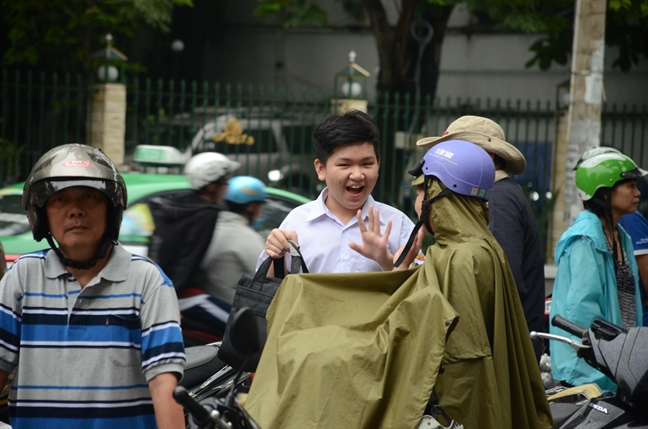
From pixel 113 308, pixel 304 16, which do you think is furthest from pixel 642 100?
pixel 113 308

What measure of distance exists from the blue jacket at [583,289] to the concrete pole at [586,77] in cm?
471

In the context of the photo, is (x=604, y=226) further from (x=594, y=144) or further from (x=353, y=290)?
(x=594, y=144)

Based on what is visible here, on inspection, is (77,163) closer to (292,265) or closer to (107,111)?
(292,265)

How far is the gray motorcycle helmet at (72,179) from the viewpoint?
2.62 metres

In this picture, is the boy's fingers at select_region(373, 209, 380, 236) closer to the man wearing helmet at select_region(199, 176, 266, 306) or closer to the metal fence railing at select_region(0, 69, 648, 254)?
the man wearing helmet at select_region(199, 176, 266, 306)

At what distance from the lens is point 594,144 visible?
8.91m

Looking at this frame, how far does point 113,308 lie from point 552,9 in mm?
11457

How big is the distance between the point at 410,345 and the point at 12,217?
13.1 feet

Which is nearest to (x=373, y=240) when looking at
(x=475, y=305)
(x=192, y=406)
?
(x=475, y=305)

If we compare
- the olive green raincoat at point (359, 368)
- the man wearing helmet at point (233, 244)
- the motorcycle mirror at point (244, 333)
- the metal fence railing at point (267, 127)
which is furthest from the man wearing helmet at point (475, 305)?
the metal fence railing at point (267, 127)

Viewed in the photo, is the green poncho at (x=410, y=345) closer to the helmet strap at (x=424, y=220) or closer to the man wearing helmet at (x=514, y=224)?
the helmet strap at (x=424, y=220)

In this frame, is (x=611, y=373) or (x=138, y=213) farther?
(x=138, y=213)

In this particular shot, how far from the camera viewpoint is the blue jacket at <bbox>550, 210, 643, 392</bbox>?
4.16 metres

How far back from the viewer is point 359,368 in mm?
2574
